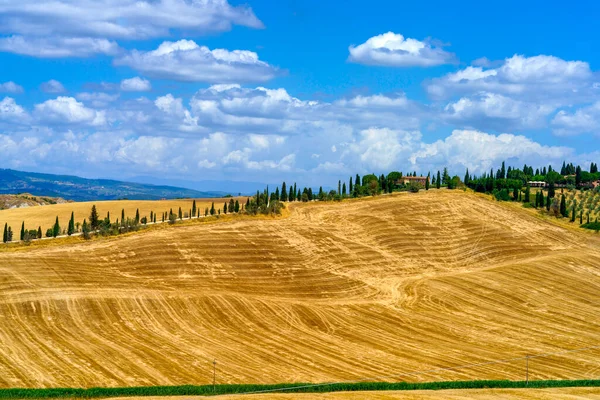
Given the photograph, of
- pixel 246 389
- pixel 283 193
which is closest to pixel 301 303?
pixel 246 389

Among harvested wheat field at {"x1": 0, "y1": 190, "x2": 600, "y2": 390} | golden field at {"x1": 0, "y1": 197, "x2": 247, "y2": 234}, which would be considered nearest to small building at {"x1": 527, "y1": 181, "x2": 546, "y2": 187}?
harvested wheat field at {"x1": 0, "y1": 190, "x2": 600, "y2": 390}

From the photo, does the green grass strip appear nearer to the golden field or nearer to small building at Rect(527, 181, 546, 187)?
the golden field

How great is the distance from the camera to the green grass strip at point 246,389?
116ft

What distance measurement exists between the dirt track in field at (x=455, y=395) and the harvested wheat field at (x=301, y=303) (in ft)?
30.1

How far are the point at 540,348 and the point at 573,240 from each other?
53818 millimetres

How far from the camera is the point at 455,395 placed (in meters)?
35.2

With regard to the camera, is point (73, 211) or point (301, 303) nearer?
point (301, 303)

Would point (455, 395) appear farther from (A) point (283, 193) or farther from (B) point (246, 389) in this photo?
(A) point (283, 193)

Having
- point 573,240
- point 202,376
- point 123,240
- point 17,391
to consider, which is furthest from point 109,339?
point 573,240

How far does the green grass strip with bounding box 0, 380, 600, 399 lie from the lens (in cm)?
3550

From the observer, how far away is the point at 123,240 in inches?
3110

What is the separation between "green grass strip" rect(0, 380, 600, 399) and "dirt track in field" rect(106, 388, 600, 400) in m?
2.29

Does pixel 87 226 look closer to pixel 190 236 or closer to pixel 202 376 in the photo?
pixel 190 236

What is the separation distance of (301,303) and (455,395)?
33.6 metres
